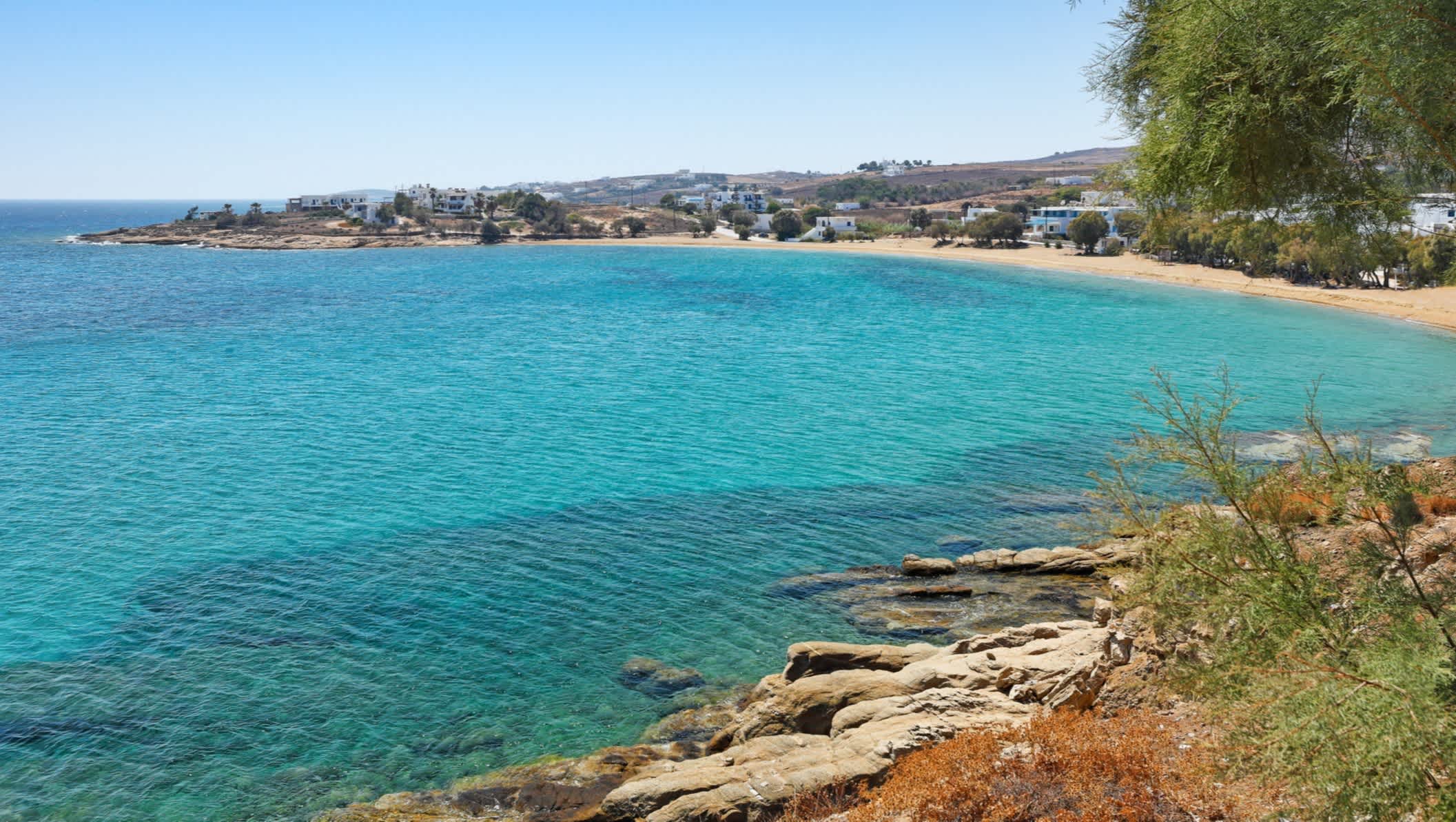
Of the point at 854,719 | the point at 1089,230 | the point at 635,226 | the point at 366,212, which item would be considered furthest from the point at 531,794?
the point at 366,212

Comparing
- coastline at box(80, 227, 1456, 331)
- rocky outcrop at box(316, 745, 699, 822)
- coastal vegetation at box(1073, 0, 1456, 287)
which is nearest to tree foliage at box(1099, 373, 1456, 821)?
coastal vegetation at box(1073, 0, 1456, 287)

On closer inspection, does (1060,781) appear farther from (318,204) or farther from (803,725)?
(318,204)

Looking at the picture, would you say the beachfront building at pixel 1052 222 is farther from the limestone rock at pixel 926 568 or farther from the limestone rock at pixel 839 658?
the limestone rock at pixel 839 658

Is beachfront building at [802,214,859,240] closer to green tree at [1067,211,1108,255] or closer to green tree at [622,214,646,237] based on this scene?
green tree at [622,214,646,237]

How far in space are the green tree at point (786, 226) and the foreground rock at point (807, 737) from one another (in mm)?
140792

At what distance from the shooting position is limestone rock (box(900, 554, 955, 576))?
71.4ft

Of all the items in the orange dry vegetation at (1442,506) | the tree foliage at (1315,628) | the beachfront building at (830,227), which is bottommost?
the orange dry vegetation at (1442,506)

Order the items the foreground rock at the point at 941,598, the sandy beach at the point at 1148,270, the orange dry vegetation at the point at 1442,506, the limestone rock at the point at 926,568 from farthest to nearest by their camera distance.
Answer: the sandy beach at the point at 1148,270 → the limestone rock at the point at 926,568 → the foreground rock at the point at 941,598 → the orange dry vegetation at the point at 1442,506

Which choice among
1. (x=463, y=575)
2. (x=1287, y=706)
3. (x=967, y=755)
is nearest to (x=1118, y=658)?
(x=967, y=755)

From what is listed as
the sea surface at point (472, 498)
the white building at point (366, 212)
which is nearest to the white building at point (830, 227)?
the white building at point (366, 212)

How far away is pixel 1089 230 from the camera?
11044cm

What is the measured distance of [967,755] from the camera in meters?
10.7

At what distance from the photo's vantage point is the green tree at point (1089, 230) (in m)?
110

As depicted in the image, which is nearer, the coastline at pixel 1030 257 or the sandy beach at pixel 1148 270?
the sandy beach at pixel 1148 270
